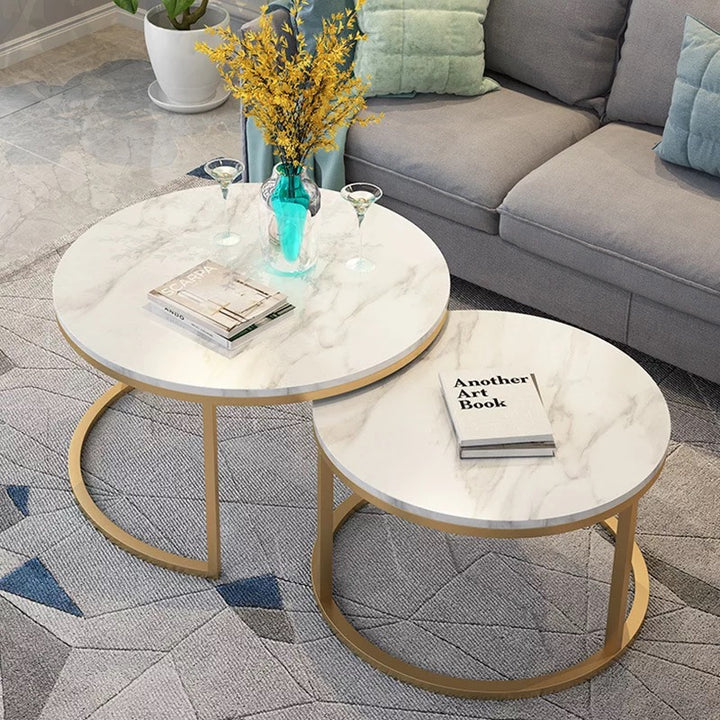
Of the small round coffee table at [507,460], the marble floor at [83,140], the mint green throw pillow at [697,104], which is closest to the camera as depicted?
the small round coffee table at [507,460]

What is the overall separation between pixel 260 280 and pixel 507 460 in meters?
0.69

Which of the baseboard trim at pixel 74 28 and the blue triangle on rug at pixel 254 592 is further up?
the baseboard trim at pixel 74 28

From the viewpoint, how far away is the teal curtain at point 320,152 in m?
2.96

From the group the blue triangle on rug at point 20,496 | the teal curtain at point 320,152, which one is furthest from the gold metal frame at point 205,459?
the teal curtain at point 320,152

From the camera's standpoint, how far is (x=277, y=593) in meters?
2.14

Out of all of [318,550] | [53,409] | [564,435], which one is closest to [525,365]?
[564,435]

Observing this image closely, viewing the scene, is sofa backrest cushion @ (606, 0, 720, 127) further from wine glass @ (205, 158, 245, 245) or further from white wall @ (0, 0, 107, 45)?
white wall @ (0, 0, 107, 45)

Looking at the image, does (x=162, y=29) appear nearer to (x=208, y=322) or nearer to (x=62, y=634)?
(x=208, y=322)

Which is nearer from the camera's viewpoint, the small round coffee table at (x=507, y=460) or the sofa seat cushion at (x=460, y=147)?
the small round coffee table at (x=507, y=460)

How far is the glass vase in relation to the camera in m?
2.17

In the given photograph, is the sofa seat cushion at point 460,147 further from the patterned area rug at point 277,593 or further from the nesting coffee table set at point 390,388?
the patterned area rug at point 277,593

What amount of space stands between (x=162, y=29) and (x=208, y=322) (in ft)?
6.88

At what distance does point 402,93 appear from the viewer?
120 inches

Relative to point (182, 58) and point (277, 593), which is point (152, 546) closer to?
point (277, 593)
